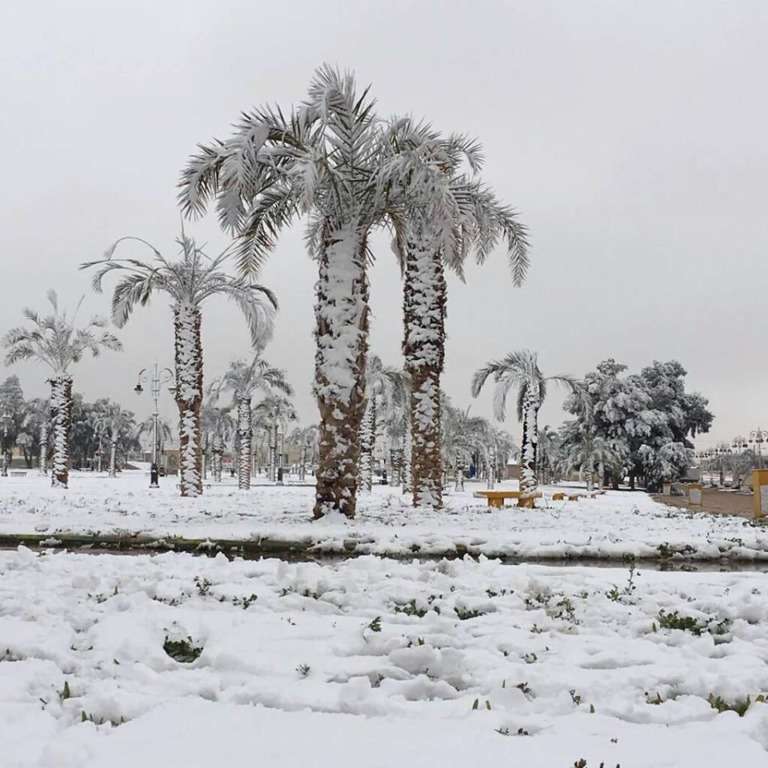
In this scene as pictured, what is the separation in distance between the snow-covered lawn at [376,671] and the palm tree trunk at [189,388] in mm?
14516

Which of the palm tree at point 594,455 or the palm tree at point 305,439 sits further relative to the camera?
the palm tree at point 305,439

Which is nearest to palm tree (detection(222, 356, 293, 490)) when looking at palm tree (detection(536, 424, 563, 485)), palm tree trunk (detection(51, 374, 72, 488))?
palm tree trunk (detection(51, 374, 72, 488))

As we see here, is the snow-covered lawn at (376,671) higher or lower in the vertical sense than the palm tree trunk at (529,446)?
lower

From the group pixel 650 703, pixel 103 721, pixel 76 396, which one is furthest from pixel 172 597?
pixel 76 396

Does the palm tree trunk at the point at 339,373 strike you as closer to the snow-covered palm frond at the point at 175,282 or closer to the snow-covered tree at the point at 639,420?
the snow-covered palm frond at the point at 175,282

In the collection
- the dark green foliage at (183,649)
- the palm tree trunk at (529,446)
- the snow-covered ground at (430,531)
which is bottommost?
the snow-covered ground at (430,531)

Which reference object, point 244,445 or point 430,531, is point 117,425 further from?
point 430,531

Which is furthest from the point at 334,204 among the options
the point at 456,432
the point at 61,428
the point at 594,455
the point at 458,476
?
the point at 594,455

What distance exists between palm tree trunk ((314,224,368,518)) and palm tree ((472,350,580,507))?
1240cm

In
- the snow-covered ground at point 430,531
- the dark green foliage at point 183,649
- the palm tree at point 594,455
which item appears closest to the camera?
the dark green foliage at point 183,649

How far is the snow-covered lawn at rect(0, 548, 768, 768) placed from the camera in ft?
9.67

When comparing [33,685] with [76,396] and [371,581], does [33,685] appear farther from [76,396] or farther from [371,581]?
[76,396]

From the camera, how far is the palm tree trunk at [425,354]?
15539 millimetres

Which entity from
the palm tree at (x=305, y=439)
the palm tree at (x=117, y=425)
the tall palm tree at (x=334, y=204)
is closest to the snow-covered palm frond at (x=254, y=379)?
the tall palm tree at (x=334, y=204)
